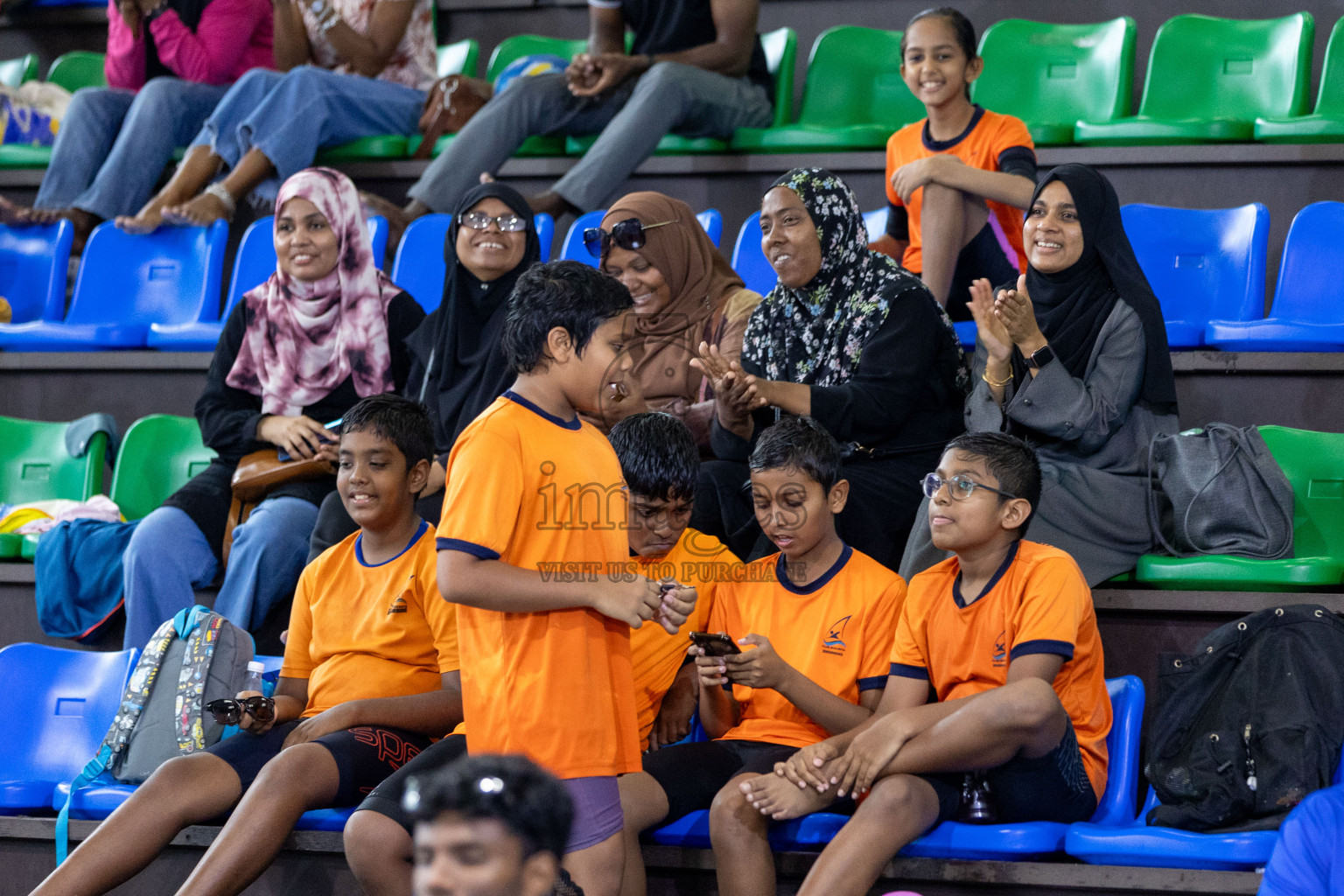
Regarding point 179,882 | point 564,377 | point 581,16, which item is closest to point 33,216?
point 581,16

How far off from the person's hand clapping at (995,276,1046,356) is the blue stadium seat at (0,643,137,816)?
1.92m

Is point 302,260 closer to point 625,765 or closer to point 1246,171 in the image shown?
point 625,765

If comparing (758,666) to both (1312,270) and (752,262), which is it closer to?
(752,262)

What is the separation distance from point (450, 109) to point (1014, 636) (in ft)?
9.67

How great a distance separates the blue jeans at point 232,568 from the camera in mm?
2982

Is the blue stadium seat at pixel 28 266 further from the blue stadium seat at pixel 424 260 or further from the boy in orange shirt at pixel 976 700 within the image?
the boy in orange shirt at pixel 976 700

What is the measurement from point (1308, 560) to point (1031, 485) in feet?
2.23

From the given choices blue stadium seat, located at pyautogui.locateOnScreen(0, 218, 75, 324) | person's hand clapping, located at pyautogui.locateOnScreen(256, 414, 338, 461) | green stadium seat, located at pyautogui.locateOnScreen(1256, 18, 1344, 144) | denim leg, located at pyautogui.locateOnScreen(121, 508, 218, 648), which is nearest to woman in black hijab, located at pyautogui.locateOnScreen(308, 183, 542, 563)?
person's hand clapping, located at pyautogui.locateOnScreen(256, 414, 338, 461)

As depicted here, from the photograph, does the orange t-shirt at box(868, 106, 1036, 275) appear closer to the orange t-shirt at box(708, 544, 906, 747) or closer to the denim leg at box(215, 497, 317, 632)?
the orange t-shirt at box(708, 544, 906, 747)

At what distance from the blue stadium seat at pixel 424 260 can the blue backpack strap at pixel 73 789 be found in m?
1.71

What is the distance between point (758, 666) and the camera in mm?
2143

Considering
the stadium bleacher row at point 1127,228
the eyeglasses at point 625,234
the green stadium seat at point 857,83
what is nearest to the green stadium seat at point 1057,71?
the stadium bleacher row at point 1127,228

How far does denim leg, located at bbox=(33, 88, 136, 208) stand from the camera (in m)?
4.57

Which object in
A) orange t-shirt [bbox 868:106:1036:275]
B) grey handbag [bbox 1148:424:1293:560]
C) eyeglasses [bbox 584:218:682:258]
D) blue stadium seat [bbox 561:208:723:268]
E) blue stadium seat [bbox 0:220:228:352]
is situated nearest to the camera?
grey handbag [bbox 1148:424:1293:560]
